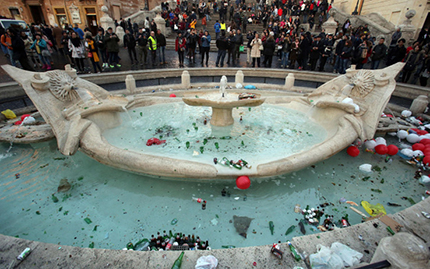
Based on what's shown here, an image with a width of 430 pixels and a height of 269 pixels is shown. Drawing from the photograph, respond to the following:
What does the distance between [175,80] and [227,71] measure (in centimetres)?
238

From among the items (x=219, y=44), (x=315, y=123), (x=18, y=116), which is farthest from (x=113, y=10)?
(x=315, y=123)

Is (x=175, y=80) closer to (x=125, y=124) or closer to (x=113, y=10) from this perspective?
(x=125, y=124)

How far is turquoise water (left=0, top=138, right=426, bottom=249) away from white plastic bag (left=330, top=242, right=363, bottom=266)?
92 cm

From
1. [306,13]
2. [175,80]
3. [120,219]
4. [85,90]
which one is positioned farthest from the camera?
[306,13]

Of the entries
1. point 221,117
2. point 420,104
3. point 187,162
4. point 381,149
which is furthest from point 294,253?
point 420,104

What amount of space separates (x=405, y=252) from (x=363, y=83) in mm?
5222

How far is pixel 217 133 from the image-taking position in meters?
5.19

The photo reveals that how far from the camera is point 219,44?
10.4m

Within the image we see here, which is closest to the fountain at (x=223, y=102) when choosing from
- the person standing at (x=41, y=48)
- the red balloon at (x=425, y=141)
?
the red balloon at (x=425, y=141)

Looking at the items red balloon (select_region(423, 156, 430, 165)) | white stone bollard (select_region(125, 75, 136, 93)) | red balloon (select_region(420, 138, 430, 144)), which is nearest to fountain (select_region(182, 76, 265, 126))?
white stone bollard (select_region(125, 75, 136, 93))

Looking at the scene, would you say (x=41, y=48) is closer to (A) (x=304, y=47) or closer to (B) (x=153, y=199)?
(B) (x=153, y=199)

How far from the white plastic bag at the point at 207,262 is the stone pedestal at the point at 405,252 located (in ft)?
4.31

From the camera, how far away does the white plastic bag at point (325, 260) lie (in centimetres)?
193

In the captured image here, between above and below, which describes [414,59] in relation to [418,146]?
above
